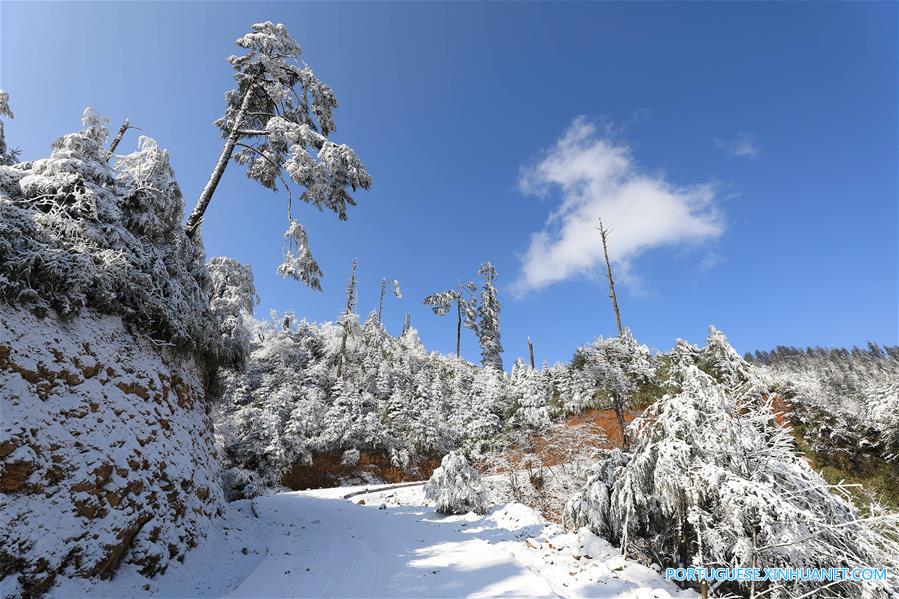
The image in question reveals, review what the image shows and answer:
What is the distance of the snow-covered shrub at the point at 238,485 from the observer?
1195 centimetres

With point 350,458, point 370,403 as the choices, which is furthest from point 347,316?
point 350,458

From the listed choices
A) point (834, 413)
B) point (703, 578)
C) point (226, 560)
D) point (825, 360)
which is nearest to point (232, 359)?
point (226, 560)

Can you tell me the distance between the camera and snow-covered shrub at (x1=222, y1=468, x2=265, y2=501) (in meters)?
12.0

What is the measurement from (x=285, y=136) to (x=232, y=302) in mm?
5734

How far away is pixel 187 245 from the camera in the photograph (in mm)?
9336

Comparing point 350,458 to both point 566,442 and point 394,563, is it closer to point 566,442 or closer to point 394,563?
point 566,442

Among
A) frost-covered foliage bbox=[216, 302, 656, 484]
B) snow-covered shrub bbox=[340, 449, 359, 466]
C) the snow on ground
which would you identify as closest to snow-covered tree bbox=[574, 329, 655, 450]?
frost-covered foliage bbox=[216, 302, 656, 484]

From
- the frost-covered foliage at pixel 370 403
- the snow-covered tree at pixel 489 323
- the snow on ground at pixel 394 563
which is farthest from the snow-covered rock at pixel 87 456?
the snow-covered tree at pixel 489 323

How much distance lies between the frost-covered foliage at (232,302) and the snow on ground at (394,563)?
435 cm

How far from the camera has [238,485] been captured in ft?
A: 39.7

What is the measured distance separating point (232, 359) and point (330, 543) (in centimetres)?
585

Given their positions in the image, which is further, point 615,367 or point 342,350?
point 342,350

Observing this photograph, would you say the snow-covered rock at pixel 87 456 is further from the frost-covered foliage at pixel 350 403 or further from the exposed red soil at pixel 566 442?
the exposed red soil at pixel 566 442

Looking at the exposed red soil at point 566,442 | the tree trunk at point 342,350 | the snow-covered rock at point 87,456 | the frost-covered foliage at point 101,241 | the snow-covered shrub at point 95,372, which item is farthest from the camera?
the tree trunk at point 342,350
